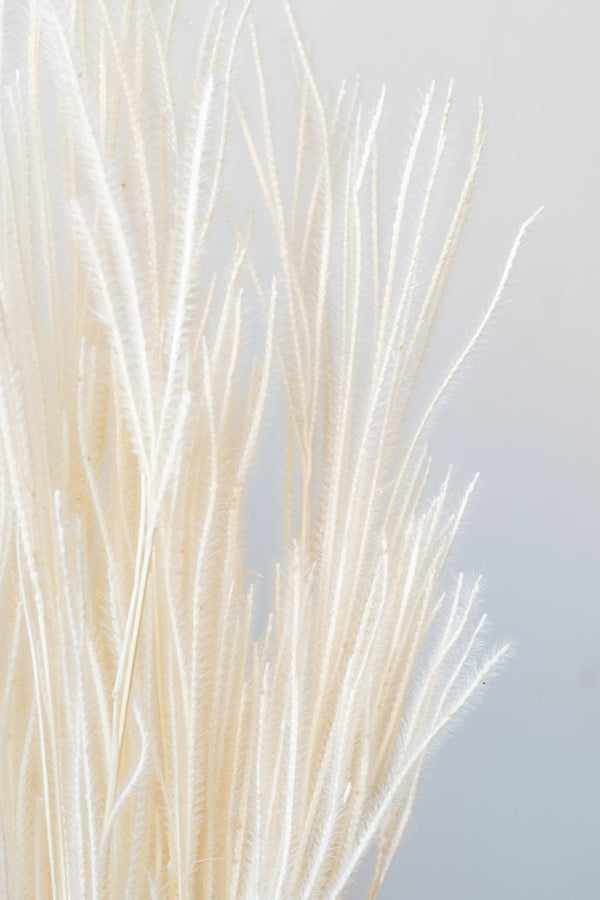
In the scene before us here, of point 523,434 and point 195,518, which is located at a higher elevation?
point 523,434

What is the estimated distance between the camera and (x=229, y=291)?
566 mm

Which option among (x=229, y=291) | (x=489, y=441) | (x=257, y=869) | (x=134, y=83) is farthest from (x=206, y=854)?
(x=489, y=441)

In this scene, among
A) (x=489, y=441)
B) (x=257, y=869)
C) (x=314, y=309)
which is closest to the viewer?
(x=257, y=869)

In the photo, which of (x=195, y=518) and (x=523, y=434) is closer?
(x=195, y=518)

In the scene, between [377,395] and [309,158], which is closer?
[377,395]

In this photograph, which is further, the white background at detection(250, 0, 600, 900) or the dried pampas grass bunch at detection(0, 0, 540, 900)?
the white background at detection(250, 0, 600, 900)

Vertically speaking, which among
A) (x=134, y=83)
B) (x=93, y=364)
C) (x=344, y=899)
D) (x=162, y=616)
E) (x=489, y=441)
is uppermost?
(x=489, y=441)

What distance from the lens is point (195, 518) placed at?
1.90 ft

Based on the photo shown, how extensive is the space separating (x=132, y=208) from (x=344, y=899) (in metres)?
0.43

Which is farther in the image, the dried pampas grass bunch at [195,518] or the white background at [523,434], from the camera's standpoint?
the white background at [523,434]

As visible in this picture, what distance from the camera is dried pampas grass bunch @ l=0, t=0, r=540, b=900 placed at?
1.63ft

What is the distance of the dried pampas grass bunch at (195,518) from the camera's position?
0.50 m

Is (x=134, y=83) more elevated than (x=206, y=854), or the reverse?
(x=134, y=83)

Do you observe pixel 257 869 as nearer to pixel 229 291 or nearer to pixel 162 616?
pixel 162 616
